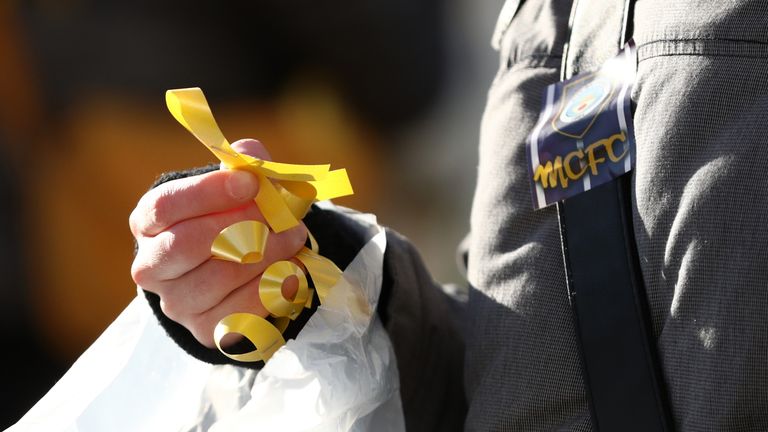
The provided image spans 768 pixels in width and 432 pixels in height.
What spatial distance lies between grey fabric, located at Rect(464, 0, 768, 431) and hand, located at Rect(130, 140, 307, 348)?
0.16m

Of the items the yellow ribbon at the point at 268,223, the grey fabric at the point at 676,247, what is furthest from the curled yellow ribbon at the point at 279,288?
the grey fabric at the point at 676,247

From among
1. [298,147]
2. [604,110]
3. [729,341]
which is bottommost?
[298,147]

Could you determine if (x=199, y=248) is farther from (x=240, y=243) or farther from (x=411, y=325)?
(x=411, y=325)

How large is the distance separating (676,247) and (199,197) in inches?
12.4

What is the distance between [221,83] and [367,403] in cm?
166

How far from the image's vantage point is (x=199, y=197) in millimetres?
570

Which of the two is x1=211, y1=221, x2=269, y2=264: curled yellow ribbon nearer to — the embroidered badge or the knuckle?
the knuckle

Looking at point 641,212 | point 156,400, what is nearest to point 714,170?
point 641,212

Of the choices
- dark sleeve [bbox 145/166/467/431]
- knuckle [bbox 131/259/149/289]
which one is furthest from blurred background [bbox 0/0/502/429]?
knuckle [bbox 131/259/149/289]

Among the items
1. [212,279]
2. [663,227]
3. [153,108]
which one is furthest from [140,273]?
[153,108]

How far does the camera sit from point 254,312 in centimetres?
60

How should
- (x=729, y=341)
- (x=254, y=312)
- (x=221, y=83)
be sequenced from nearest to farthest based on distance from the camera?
(x=729, y=341), (x=254, y=312), (x=221, y=83)

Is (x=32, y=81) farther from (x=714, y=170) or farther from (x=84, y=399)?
(x=714, y=170)

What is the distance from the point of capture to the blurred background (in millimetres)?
2133
